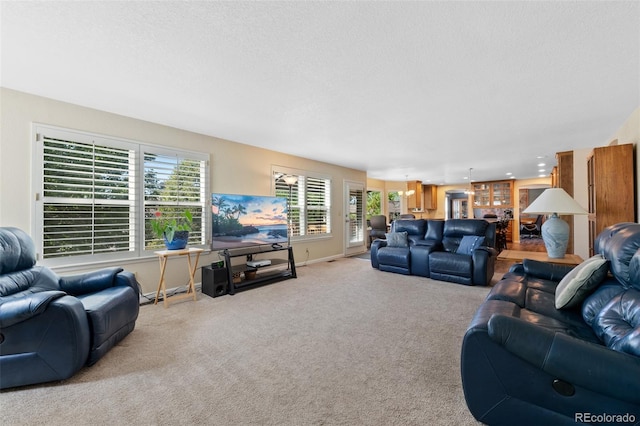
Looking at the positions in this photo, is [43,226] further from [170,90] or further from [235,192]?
[235,192]

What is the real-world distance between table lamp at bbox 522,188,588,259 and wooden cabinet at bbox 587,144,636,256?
839 mm

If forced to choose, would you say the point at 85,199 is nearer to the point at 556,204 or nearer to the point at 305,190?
the point at 305,190

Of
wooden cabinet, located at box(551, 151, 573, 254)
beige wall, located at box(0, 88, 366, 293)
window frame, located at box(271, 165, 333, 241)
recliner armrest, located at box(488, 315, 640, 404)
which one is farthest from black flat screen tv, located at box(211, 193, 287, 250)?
wooden cabinet, located at box(551, 151, 573, 254)

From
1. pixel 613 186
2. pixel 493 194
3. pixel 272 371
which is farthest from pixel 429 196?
pixel 272 371

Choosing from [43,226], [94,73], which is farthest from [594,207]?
[43,226]

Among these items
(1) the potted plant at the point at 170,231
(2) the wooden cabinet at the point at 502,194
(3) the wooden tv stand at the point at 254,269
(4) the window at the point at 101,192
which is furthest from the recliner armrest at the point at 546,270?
(2) the wooden cabinet at the point at 502,194

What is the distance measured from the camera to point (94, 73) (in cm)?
246

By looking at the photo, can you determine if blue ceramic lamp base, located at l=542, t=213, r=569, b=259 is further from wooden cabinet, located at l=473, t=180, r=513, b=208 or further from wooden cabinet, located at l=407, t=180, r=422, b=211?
wooden cabinet, located at l=473, t=180, r=513, b=208

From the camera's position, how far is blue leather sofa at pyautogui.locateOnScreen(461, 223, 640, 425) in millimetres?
1146

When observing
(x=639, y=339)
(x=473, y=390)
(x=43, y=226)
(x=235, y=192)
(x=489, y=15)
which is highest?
(x=489, y=15)

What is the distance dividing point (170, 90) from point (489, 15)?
2824 millimetres

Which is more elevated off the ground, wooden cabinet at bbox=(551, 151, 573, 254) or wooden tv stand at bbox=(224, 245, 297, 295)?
wooden cabinet at bbox=(551, 151, 573, 254)

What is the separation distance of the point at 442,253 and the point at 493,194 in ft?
24.9

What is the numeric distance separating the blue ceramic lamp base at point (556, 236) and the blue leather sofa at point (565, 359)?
1.33 meters
